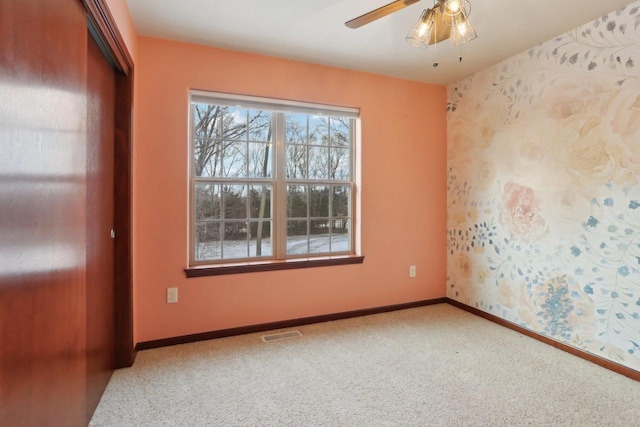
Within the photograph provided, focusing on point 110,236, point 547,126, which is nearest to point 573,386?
point 547,126

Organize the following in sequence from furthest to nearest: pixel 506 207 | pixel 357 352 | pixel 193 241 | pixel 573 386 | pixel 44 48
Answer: pixel 506 207
pixel 193 241
pixel 357 352
pixel 573 386
pixel 44 48

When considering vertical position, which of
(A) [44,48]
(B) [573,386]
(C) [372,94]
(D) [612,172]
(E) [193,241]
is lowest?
(B) [573,386]

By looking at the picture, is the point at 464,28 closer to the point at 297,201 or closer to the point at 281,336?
the point at 297,201

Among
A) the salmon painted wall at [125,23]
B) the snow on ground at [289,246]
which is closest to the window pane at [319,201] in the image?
the snow on ground at [289,246]

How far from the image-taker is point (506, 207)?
308cm

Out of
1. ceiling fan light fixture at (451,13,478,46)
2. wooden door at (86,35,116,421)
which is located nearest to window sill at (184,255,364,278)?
wooden door at (86,35,116,421)

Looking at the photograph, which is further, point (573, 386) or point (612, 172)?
point (612, 172)

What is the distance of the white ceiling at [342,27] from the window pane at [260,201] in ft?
3.89

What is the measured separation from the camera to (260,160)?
120 inches

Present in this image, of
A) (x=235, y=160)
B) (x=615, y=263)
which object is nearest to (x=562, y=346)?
(x=615, y=263)

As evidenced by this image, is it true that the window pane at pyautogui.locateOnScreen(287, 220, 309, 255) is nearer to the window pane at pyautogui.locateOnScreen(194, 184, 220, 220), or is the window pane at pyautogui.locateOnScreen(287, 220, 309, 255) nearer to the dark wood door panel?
the window pane at pyautogui.locateOnScreen(194, 184, 220, 220)

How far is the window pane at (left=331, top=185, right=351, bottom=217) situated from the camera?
3.35 metres

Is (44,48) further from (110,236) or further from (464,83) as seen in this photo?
(464,83)

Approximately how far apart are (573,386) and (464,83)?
2836 mm
